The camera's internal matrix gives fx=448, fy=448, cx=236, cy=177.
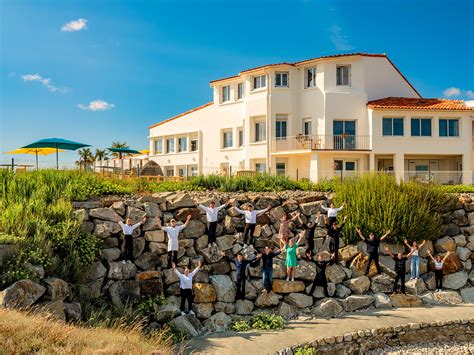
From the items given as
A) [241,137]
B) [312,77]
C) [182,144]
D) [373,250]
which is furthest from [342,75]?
[373,250]

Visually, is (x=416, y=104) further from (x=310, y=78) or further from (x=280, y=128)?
(x=280, y=128)

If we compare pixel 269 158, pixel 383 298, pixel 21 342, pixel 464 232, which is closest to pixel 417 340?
pixel 383 298

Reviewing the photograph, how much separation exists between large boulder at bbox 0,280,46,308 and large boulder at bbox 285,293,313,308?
27.7 feet

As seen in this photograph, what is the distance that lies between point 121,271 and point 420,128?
86.4 feet

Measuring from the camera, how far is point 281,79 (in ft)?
116

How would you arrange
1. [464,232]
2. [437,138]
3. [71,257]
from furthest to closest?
[437,138] → [464,232] → [71,257]

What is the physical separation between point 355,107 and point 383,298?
19.6 metres

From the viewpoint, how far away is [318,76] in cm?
3409

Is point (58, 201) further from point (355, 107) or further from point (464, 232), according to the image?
point (355, 107)

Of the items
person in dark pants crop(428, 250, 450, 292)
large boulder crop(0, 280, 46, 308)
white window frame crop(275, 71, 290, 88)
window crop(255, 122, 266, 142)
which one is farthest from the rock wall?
white window frame crop(275, 71, 290, 88)

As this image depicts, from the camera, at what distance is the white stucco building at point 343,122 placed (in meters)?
33.1

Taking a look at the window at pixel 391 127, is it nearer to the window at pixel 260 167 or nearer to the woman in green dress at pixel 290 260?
the window at pixel 260 167

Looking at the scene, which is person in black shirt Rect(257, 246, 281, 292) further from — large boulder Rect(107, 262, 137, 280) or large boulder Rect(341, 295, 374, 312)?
large boulder Rect(107, 262, 137, 280)

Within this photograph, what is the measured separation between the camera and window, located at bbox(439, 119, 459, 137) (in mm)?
33844
